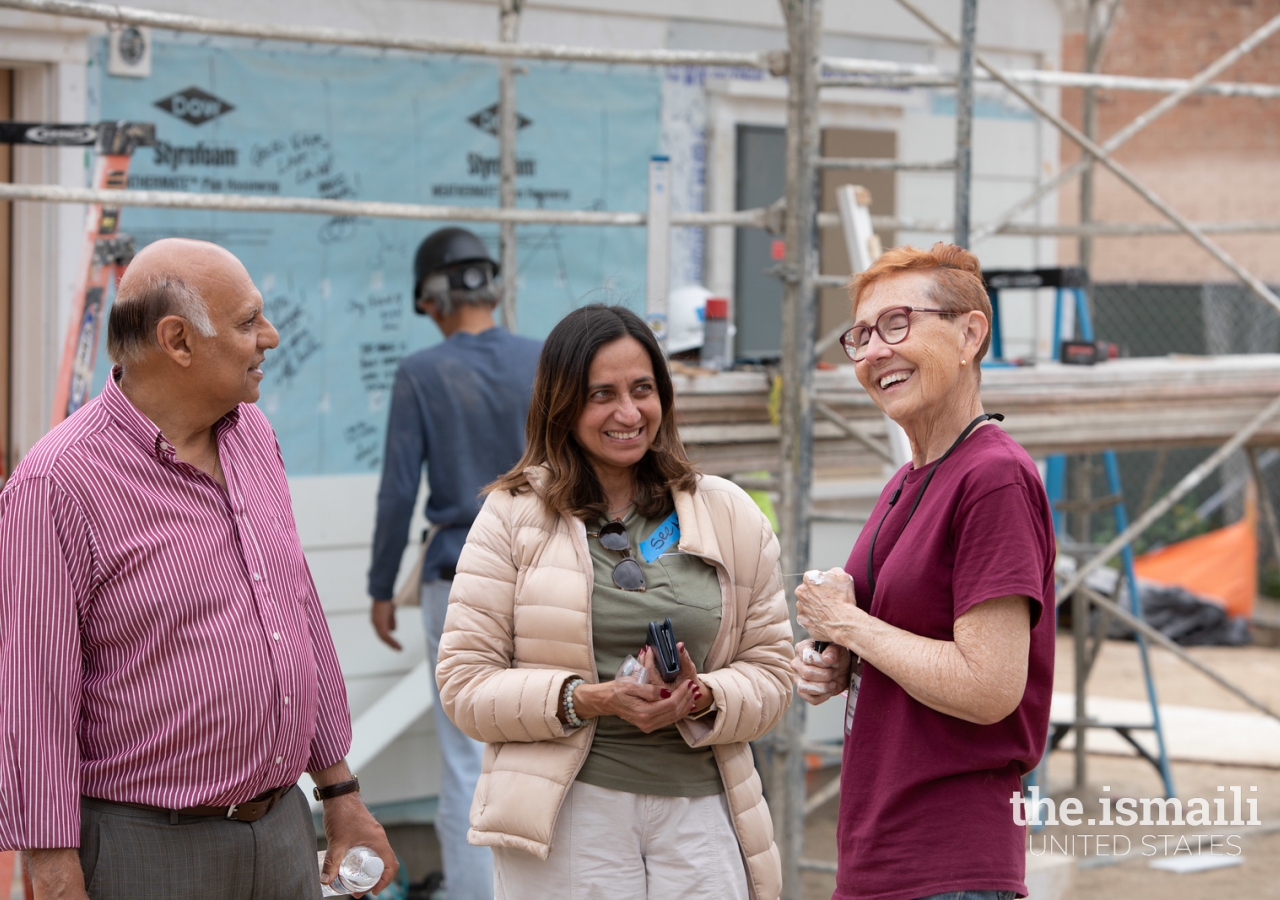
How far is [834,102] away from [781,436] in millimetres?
2899

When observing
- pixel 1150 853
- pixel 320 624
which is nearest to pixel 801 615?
pixel 320 624

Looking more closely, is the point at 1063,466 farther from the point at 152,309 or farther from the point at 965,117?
the point at 152,309

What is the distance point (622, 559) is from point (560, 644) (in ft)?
0.68

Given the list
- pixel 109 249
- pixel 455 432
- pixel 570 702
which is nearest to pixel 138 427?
pixel 570 702

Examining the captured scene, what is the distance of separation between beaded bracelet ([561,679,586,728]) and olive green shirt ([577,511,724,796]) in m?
0.07

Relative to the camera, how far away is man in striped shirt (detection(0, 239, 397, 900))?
7.11 feet

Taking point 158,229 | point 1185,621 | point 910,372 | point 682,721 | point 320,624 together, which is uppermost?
point 158,229

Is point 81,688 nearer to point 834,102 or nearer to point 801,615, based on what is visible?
point 801,615

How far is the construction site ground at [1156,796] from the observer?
19.3 ft

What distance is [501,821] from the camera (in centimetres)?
260

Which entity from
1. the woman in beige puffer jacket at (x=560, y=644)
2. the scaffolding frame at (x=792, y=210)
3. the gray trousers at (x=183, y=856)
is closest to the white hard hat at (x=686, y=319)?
the scaffolding frame at (x=792, y=210)

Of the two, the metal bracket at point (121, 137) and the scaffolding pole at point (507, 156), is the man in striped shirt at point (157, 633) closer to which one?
the metal bracket at point (121, 137)

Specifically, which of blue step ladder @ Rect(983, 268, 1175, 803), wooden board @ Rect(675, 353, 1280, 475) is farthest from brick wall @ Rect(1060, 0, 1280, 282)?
wooden board @ Rect(675, 353, 1280, 475)

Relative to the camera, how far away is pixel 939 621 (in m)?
2.28
